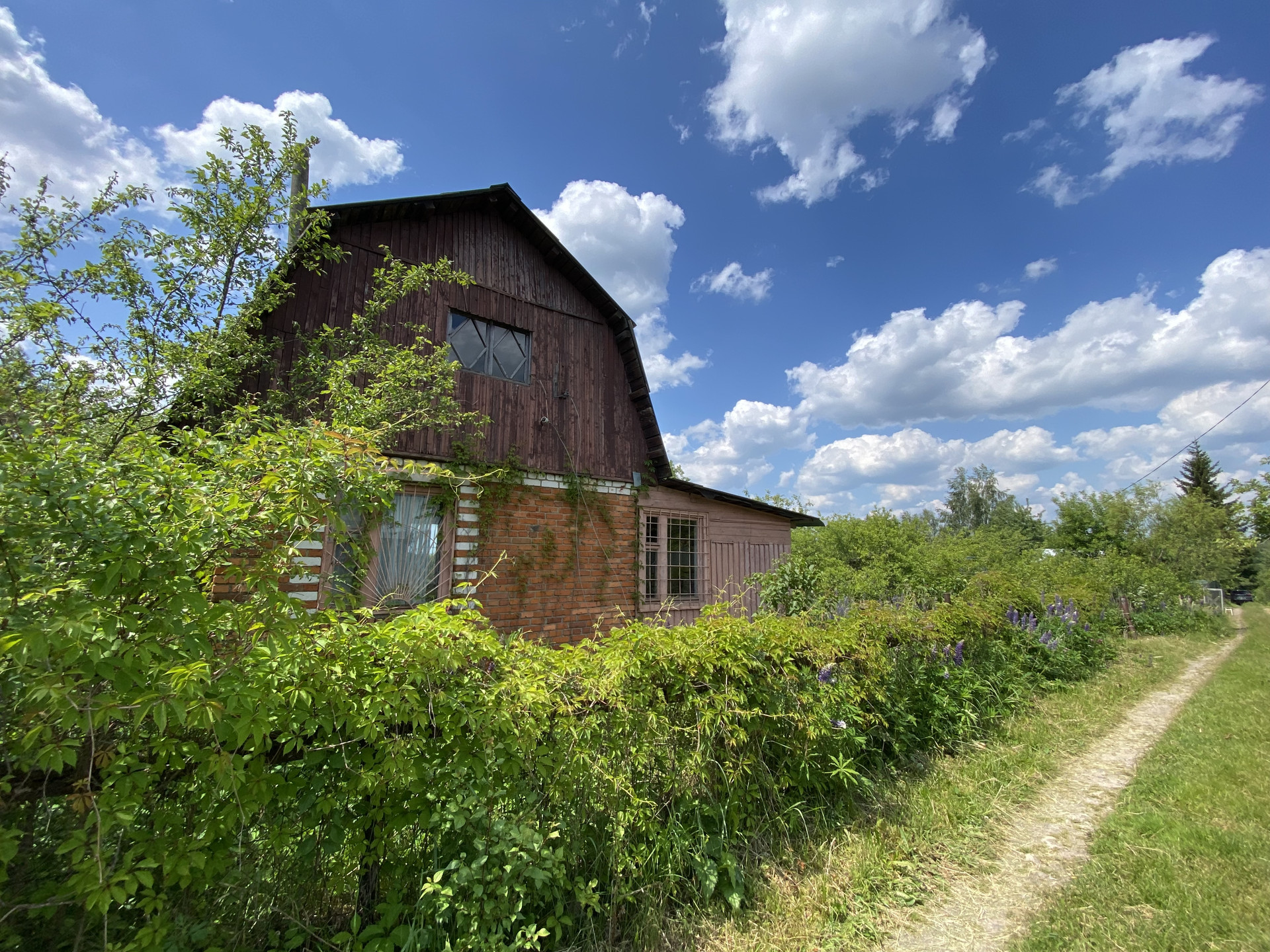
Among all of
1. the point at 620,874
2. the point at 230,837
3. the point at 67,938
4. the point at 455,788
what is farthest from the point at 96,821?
the point at 620,874

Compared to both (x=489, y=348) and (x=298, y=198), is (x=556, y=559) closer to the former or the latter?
(x=489, y=348)

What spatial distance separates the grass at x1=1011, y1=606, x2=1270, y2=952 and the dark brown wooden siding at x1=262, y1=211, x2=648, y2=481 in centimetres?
669

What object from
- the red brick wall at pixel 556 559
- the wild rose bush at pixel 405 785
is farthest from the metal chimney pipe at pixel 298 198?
the wild rose bush at pixel 405 785

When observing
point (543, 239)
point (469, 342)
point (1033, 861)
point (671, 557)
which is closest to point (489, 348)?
point (469, 342)

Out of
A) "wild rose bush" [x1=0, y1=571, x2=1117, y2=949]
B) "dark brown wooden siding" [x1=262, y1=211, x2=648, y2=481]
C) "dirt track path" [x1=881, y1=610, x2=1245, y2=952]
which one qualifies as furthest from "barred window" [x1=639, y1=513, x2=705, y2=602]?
"wild rose bush" [x1=0, y1=571, x2=1117, y2=949]

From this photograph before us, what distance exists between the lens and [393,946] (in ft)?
5.92

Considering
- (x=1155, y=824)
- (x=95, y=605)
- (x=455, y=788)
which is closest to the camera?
(x=95, y=605)

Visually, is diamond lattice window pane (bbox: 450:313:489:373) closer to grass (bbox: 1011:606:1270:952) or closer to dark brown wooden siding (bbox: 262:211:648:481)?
dark brown wooden siding (bbox: 262:211:648:481)

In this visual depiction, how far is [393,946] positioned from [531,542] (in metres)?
5.63

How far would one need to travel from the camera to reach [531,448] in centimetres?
763

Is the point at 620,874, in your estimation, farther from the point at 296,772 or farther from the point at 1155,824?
the point at 1155,824

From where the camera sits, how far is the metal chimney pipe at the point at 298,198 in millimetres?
4656

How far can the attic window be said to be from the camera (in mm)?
7340

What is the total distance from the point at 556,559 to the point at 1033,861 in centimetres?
592
